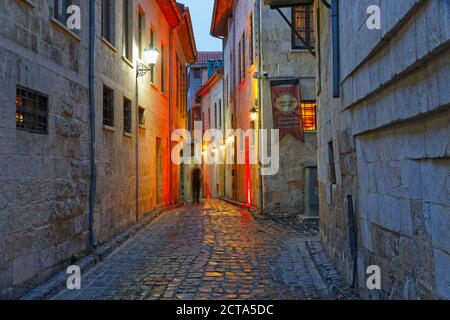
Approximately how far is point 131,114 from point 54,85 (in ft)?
18.5

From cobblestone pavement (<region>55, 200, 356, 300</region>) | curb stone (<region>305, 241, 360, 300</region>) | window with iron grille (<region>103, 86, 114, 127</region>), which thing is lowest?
cobblestone pavement (<region>55, 200, 356, 300</region>)

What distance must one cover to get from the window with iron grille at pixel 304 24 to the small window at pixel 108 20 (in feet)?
19.3

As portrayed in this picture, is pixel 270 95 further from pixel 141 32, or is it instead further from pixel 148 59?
pixel 141 32

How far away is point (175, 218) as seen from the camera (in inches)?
591

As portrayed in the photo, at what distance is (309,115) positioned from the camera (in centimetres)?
1502

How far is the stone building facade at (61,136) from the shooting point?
5.46m

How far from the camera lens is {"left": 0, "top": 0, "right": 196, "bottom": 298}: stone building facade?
546 centimetres

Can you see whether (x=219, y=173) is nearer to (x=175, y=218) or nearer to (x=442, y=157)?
(x=175, y=218)

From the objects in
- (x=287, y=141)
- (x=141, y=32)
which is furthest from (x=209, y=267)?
(x=141, y=32)

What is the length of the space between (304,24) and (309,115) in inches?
103

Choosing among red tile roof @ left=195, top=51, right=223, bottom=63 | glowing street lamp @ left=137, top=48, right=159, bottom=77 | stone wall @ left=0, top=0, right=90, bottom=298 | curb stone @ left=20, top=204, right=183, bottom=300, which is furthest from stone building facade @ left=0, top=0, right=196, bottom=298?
red tile roof @ left=195, top=51, right=223, bottom=63

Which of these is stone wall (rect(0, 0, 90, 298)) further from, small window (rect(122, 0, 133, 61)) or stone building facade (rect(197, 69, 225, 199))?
stone building facade (rect(197, 69, 225, 199))

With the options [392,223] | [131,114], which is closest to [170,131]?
[131,114]

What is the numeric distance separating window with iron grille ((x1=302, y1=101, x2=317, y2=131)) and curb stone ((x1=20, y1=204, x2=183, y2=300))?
5.20 metres
